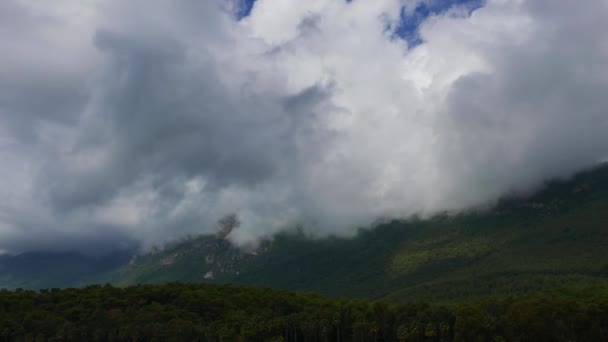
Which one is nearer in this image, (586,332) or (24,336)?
(586,332)

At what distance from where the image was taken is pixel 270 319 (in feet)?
448

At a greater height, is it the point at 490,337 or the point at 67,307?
the point at 67,307

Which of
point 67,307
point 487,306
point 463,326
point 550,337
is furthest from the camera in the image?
point 67,307

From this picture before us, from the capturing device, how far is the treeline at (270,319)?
112m

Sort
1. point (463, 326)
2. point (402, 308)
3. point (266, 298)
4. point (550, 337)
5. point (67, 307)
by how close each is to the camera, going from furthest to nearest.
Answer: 1. point (266, 298)
2. point (67, 307)
3. point (402, 308)
4. point (463, 326)
5. point (550, 337)

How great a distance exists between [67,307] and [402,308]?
95.6 m

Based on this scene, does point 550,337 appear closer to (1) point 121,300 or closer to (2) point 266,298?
(2) point 266,298

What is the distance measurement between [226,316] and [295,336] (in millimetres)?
23118

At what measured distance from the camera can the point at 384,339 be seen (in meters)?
129

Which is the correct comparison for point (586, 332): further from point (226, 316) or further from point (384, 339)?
point (226, 316)

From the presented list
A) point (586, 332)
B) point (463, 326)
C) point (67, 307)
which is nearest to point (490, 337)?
point (463, 326)

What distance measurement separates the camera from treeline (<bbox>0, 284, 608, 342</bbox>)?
366 ft

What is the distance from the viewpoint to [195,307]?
151500mm

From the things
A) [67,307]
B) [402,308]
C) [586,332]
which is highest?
[67,307]
